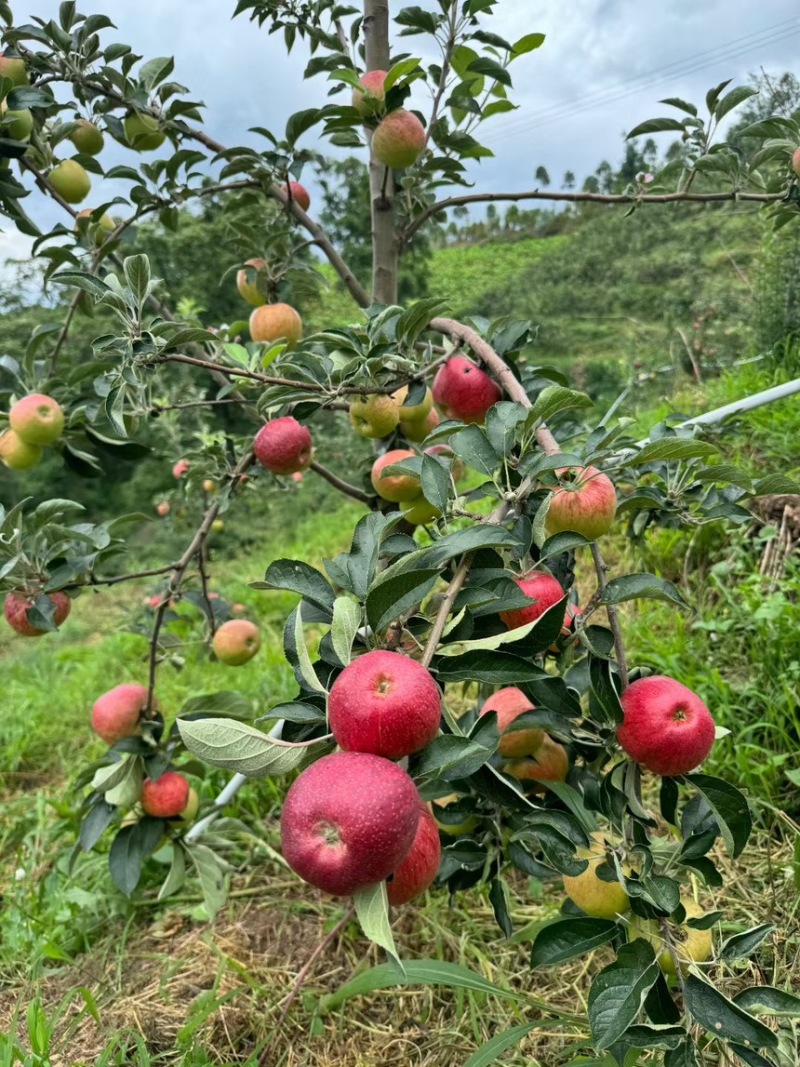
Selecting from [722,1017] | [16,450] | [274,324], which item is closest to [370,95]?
[274,324]

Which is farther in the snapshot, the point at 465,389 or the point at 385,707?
the point at 465,389

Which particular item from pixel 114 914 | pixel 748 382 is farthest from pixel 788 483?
pixel 748 382

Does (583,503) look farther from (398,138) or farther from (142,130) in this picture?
(142,130)

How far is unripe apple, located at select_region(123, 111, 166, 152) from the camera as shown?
122 centimetres

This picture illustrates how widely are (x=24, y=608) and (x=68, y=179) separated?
795 millimetres

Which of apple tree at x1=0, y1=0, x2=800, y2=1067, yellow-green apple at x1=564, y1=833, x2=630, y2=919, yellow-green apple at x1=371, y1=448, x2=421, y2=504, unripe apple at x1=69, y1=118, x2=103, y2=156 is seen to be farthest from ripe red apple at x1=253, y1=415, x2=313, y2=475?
unripe apple at x1=69, y1=118, x2=103, y2=156

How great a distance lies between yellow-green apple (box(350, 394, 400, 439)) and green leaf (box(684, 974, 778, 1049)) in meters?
0.70

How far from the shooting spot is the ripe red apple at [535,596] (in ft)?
2.16

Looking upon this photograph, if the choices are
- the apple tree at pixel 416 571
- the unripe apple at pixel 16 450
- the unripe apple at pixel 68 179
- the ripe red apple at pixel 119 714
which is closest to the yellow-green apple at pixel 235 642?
the apple tree at pixel 416 571

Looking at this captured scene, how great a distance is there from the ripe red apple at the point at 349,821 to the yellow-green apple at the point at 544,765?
0.43 metres

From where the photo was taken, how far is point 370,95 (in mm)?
1018

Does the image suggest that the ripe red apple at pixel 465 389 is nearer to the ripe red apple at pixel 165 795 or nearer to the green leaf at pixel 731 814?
the green leaf at pixel 731 814

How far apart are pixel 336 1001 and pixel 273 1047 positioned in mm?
136

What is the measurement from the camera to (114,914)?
1365mm
